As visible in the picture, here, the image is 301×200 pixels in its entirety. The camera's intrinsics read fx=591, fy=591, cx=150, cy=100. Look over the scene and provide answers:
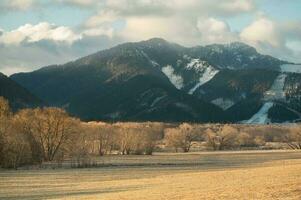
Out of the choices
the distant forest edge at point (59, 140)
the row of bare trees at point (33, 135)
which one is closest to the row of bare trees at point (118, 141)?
the distant forest edge at point (59, 140)

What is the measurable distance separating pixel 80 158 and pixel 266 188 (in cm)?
6572

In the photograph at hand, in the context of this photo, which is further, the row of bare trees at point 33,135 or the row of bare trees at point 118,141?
the row of bare trees at point 118,141

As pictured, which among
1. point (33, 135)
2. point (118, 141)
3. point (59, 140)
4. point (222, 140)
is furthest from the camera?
point (222, 140)

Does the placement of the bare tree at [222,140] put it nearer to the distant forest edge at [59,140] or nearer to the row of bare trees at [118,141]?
the distant forest edge at [59,140]

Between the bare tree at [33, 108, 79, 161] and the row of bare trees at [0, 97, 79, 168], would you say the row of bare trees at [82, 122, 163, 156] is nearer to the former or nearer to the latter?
the row of bare trees at [0, 97, 79, 168]

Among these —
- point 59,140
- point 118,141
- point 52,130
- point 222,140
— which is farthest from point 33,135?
point 222,140

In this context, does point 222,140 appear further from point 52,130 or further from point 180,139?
point 52,130

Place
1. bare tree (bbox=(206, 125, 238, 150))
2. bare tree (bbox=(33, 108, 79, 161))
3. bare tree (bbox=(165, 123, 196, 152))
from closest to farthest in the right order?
1. bare tree (bbox=(33, 108, 79, 161))
2. bare tree (bbox=(165, 123, 196, 152))
3. bare tree (bbox=(206, 125, 238, 150))

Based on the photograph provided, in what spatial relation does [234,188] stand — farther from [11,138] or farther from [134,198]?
[11,138]

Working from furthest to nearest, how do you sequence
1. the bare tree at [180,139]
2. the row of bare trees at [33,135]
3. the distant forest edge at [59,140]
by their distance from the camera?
the bare tree at [180,139] < the distant forest edge at [59,140] < the row of bare trees at [33,135]

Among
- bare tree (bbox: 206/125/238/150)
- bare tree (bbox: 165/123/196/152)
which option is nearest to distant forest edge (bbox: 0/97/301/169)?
bare tree (bbox: 165/123/196/152)

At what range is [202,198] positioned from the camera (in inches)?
1537

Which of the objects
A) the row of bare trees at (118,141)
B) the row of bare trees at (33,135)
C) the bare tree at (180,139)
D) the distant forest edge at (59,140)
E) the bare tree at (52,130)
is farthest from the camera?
the bare tree at (180,139)

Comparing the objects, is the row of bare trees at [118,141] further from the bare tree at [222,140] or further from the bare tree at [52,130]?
the bare tree at [222,140]
